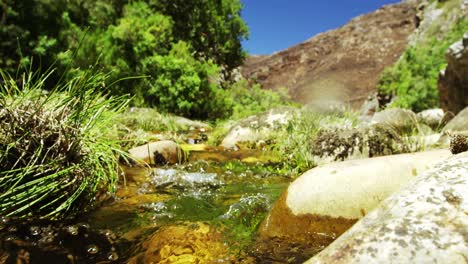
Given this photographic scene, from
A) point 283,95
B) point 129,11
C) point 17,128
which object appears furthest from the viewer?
point 283,95

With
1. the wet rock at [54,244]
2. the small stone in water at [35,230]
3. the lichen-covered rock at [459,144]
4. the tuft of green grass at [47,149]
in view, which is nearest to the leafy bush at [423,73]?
the lichen-covered rock at [459,144]

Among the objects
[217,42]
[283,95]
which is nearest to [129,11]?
[217,42]

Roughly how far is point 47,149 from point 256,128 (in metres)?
5.97

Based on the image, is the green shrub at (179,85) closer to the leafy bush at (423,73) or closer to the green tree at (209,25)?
the green tree at (209,25)

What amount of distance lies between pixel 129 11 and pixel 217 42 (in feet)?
16.5

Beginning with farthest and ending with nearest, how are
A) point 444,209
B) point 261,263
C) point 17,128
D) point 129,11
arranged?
1. point 129,11
2. point 17,128
3. point 261,263
4. point 444,209

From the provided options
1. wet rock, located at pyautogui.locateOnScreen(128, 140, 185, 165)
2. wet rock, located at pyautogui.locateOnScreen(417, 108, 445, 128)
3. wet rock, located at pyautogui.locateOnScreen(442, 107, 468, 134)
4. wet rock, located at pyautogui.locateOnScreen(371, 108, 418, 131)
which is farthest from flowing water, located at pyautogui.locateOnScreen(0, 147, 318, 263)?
wet rock, located at pyautogui.locateOnScreen(417, 108, 445, 128)

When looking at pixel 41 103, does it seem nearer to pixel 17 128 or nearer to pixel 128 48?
pixel 17 128

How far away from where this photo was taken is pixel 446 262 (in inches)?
49.9

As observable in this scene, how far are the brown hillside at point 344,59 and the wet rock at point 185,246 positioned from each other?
130 ft

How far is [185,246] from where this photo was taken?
2141 mm

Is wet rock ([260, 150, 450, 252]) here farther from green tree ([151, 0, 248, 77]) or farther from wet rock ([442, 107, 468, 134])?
green tree ([151, 0, 248, 77])

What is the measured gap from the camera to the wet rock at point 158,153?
501 centimetres

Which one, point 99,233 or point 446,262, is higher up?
point 446,262
